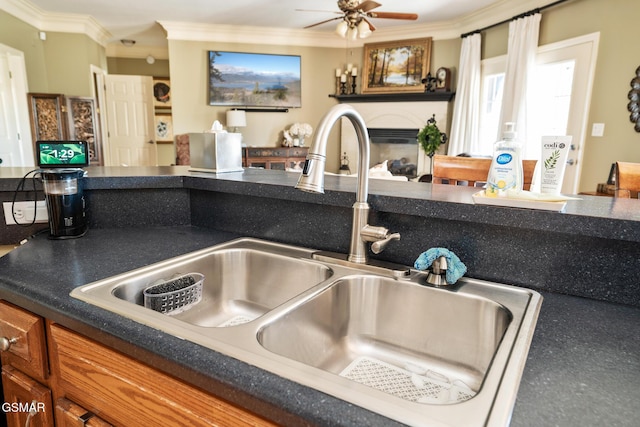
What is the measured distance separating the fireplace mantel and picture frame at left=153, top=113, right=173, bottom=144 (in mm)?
3355


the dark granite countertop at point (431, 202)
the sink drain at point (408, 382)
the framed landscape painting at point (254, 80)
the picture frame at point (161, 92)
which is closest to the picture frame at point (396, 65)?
the framed landscape painting at point (254, 80)

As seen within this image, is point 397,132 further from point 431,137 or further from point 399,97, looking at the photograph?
point 431,137

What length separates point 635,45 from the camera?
3217mm

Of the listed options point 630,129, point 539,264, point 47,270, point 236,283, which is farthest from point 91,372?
point 630,129

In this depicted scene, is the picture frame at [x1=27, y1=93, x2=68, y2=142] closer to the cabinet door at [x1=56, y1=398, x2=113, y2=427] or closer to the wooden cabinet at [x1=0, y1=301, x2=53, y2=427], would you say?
the wooden cabinet at [x1=0, y1=301, x2=53, y2=427]

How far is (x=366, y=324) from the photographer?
0.94 m

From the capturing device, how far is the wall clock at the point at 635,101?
3211 millimetres

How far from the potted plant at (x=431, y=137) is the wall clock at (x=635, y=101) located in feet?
8.08

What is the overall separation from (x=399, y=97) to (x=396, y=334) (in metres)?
5.42

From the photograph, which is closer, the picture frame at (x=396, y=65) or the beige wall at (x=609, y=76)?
the beige wall at (x=609, y=76)

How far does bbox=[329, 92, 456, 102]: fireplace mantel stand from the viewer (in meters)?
5.58

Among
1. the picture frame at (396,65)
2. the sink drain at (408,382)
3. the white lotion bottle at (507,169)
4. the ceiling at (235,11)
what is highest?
the ceiling at (235,11)

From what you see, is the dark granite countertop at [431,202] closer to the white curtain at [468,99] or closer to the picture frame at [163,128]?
the white curtain at [468,99]

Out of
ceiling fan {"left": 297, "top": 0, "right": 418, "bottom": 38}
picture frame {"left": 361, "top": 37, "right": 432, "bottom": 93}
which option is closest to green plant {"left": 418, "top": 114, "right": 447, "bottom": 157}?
picture frame {"left": 361, "top": 37, "right": 432, "bottom": 93}
